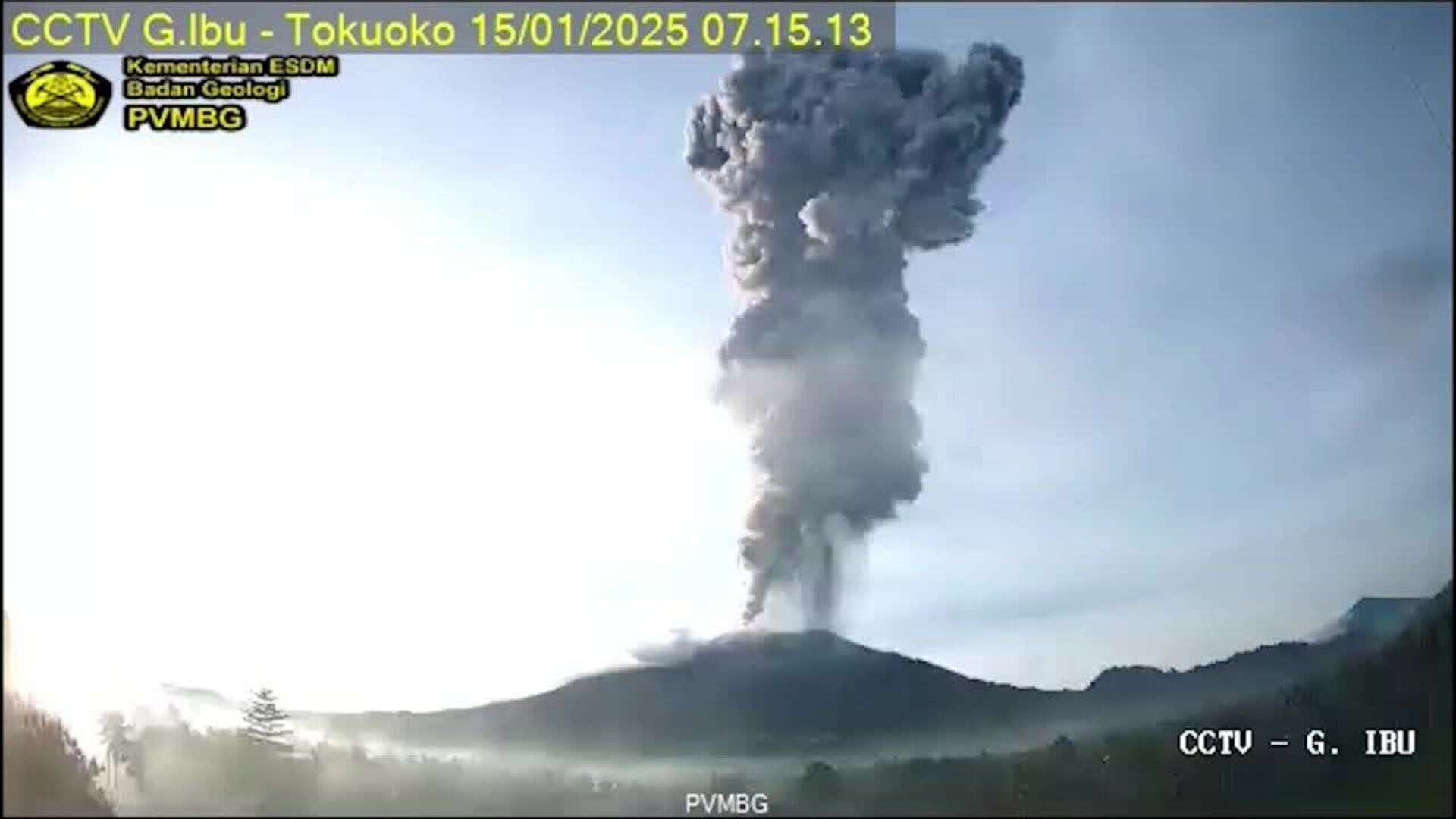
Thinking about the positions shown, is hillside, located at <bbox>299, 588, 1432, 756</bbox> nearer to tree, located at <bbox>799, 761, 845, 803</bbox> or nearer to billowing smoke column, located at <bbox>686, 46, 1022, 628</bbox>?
tree, located at <bbox>799, 761, 845, 803</bbox>

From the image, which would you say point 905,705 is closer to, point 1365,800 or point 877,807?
point 877,807

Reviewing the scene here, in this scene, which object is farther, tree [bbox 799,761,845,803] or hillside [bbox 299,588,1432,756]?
hillside [bbox 299,588,1432,756]

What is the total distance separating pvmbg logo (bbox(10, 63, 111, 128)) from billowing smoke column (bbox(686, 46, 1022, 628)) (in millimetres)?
2702

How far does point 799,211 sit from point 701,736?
2590 mm

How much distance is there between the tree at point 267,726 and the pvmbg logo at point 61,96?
2747 mm

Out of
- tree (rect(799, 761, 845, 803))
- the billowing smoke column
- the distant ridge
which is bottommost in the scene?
tree (rect(799, 761, 845, 803))

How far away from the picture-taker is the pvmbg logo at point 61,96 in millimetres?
6180

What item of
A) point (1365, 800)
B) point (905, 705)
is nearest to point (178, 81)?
point (905, 705)

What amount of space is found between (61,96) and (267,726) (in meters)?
3.00

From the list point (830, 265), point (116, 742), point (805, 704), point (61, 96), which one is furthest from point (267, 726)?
point (830, 265)

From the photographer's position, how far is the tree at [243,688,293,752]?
600cm

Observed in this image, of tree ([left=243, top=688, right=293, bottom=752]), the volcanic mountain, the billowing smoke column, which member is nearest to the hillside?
the volcanic mountain

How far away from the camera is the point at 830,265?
679cm

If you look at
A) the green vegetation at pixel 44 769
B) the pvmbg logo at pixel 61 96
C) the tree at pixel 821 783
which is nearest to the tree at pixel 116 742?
the green vegetation at pixel 44 769
